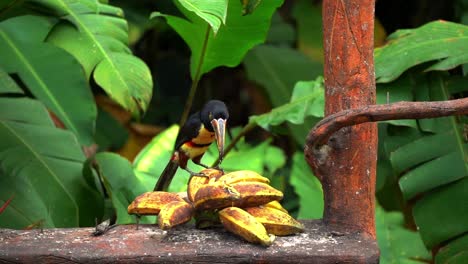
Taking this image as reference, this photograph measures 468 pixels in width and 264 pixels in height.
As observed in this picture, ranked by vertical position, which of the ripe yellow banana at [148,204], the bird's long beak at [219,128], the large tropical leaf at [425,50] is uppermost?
the large tropical leaf at [425,50]

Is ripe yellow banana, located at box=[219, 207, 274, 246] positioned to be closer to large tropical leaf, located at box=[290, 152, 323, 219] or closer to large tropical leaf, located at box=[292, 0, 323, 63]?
large tropical leaf, located at box=[290, 152, 323, 219]

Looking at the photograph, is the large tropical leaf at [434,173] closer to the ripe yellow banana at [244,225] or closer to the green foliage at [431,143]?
the green foliage at [431,143]

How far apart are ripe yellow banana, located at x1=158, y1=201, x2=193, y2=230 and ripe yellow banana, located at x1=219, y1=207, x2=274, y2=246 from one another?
0.07 meters

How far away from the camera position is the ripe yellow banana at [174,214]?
1.90 metres

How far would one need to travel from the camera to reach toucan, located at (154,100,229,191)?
212 cm

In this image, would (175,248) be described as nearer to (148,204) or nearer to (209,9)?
(148,204)

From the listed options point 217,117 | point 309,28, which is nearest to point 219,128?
point 217,117

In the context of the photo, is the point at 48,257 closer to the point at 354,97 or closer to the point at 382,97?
the point at 354,97

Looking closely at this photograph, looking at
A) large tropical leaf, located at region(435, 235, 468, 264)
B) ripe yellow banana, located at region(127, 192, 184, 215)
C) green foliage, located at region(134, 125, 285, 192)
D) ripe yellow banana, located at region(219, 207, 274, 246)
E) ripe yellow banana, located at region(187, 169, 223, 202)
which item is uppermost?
ripe yellow banana, located at region(187, 169, 223, 202)

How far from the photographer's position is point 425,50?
112 inches

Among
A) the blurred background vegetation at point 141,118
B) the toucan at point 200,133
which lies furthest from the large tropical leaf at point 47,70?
the toucan at point 200,133

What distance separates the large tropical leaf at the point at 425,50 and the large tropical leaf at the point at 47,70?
963 mm

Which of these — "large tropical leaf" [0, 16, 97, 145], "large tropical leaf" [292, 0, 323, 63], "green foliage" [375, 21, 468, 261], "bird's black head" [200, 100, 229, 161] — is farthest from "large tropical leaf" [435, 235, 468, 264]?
"large tropical leaf" [292, 0, 323, 63]

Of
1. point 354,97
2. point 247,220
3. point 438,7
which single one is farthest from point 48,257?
point 438,7
